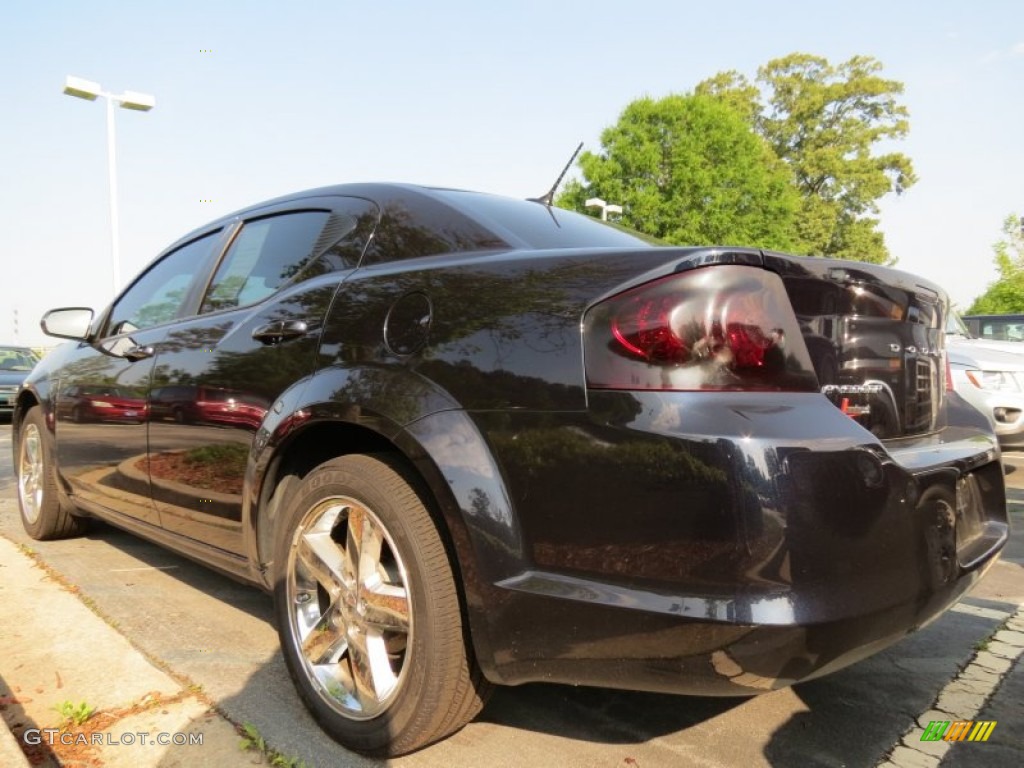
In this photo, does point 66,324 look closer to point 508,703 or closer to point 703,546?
point 508,703

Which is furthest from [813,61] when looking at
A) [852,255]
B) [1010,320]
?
[1010,320]

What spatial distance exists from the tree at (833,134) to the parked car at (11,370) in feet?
102

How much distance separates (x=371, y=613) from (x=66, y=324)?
116 inches

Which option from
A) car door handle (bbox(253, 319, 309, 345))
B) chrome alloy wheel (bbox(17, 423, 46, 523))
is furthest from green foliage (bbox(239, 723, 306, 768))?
chrome alloy wheel (bbox(17, 423, 46, 523))

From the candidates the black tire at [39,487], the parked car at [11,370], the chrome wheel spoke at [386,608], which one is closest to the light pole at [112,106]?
the parked car at [11,370]

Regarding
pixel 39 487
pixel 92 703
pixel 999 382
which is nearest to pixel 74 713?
pixel 92 703

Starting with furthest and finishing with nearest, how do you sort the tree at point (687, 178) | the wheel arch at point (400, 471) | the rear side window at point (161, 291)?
the tree at point (687, 178), the rear side window at point (161, 291), the wheel arch at point (400, 471)

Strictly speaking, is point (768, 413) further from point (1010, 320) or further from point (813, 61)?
point (813, 61)

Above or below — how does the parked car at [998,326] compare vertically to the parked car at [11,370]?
above

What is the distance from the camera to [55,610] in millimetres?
3264

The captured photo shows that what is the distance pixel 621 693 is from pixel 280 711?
3.55 ft

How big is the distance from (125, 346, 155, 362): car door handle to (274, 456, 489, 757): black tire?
1.32 m

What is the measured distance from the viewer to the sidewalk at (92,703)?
6.92ft

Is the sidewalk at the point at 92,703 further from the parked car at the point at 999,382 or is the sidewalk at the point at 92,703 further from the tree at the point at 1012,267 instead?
the tree at the point at 1012,267
